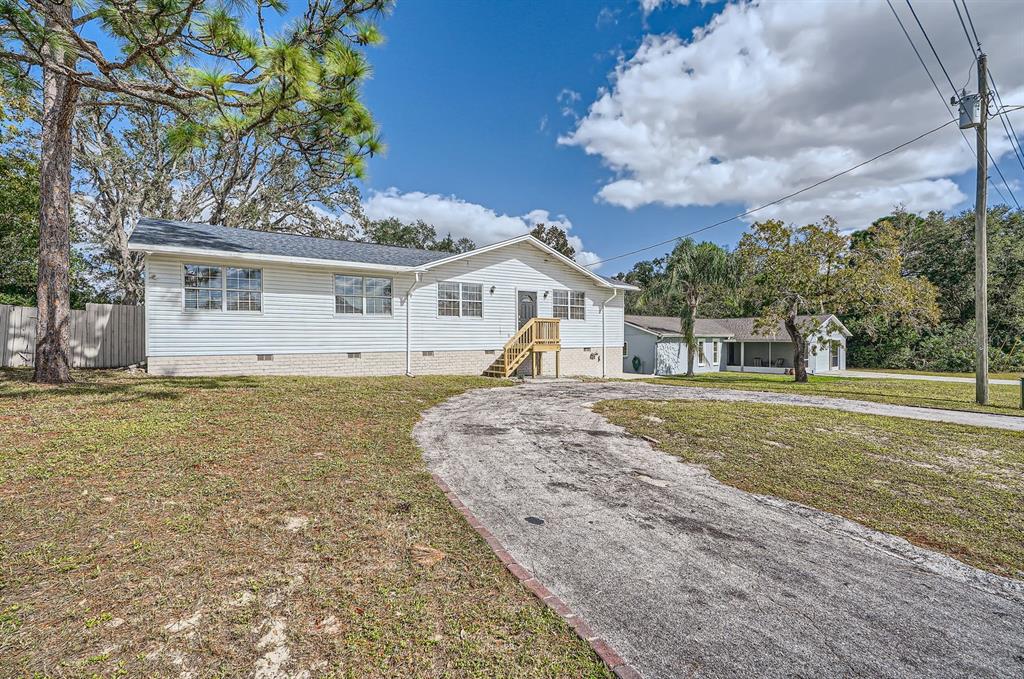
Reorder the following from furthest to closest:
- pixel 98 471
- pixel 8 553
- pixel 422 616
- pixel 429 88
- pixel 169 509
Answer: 1. pixel 429 88
2. pixel 98 471
3. pixel 169 509
4. pixel 8 553
5. pixel 422 616

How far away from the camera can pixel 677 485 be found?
16.2ft

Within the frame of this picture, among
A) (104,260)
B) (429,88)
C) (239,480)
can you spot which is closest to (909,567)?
(239,480)

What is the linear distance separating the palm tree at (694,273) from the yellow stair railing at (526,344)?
8.32 m

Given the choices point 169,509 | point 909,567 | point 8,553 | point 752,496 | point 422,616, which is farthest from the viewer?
point 752,496

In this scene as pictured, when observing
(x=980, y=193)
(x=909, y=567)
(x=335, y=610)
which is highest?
(x=980, y=193)

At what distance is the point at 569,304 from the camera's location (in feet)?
58.4

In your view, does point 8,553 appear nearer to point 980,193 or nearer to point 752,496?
point 752,496

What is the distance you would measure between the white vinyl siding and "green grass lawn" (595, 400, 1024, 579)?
7625 millimetres

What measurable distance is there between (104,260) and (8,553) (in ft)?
83.2

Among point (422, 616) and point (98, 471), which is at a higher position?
point (98, 471)

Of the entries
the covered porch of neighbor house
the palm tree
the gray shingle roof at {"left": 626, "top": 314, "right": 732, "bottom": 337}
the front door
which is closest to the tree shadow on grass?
the front door

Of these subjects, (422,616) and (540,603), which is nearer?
(422,616)

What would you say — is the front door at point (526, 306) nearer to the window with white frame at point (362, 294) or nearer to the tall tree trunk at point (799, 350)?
the window with white frame at point (362, 294)

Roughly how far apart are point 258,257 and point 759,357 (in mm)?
27461
